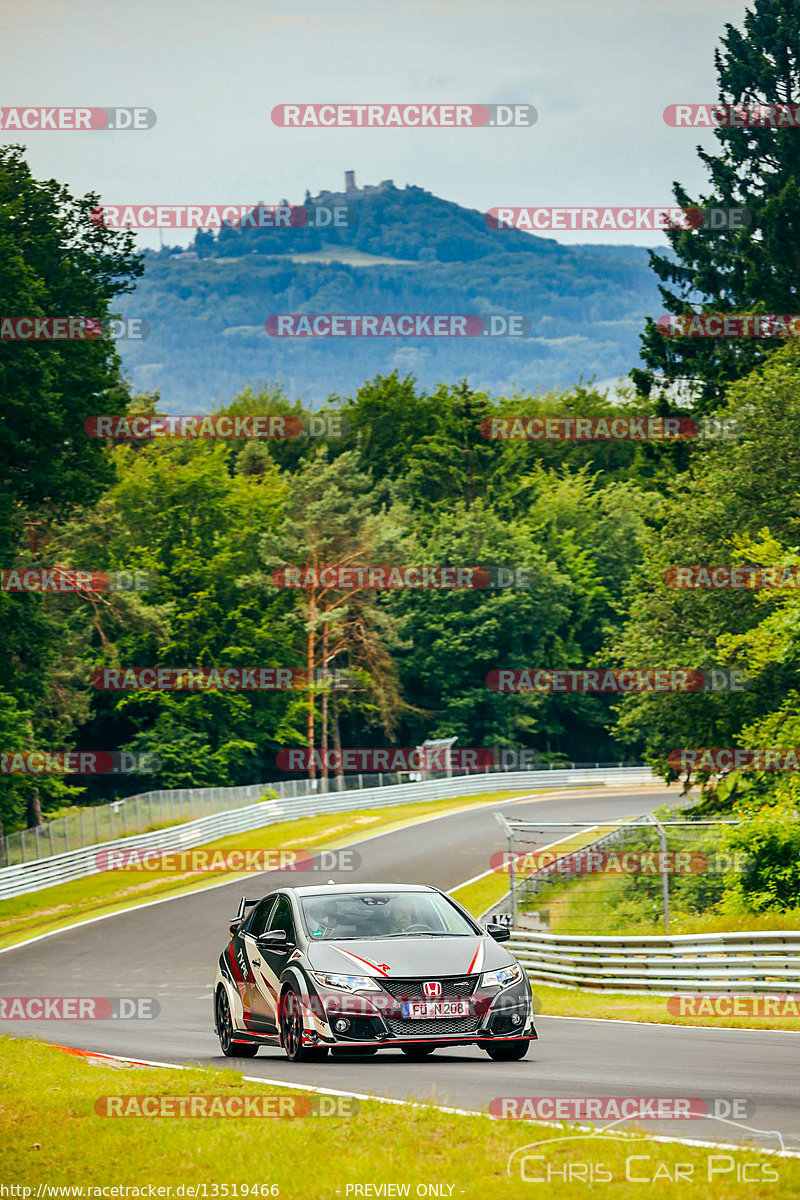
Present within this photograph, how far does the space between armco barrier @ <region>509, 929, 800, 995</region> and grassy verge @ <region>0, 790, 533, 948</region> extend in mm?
16721

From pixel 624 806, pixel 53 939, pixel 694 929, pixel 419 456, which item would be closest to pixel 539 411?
pixel 419 456

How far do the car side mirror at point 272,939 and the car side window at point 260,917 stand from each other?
1.88ft

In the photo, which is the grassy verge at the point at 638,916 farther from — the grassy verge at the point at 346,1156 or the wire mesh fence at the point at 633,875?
the grassy verge at the point at 346,1156

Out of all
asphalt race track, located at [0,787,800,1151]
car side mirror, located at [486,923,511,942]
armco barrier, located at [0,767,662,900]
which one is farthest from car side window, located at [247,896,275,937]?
armco barrier, located at [0,767,662,900]

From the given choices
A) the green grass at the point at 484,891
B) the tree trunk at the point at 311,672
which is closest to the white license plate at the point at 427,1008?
the green grass at the point at 484,891

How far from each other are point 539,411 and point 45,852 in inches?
2756

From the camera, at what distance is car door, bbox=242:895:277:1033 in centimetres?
1270

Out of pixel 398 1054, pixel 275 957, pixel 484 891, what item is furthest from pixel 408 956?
pixel 484 891

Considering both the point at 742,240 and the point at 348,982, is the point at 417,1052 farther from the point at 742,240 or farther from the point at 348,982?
the point at 742,240

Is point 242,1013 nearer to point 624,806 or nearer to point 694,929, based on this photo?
point 694,929

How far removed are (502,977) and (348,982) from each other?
3.92 ft

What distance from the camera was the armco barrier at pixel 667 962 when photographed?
18.4 meters

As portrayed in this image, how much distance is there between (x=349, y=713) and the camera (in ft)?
275

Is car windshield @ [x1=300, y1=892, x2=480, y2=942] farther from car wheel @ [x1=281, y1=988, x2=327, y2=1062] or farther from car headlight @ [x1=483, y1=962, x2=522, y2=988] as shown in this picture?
car headlight @ [x1=483, y1=962, x2=522, y2=988]
